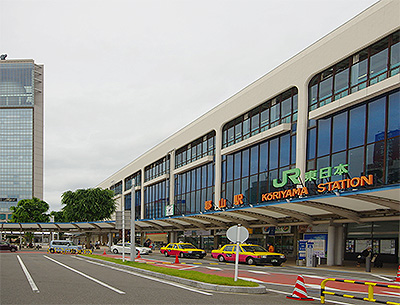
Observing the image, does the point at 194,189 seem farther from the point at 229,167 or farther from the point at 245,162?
the point at 245,162

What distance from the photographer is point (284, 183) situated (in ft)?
103

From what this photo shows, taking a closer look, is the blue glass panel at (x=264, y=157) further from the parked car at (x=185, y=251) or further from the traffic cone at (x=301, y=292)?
the traffic cone at (x=301, y=292)

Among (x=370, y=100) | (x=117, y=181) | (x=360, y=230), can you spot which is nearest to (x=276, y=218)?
(x=360, y=230)

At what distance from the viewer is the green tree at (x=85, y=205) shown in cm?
6925

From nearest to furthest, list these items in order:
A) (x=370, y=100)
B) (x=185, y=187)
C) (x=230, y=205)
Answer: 1. (x=370, y=100)
2. (x=230, y=205)
3. (x=185, y=187)

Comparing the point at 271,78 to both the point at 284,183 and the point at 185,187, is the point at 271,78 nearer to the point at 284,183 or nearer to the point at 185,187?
the point at 284,183

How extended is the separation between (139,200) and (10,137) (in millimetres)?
102102

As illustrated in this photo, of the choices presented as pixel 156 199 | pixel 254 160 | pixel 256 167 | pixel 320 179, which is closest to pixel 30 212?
pixel 156 199

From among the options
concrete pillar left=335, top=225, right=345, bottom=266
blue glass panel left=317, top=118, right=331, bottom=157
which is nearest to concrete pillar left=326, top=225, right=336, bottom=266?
concrete pillar left=335, top=225, right=345, bottom=266

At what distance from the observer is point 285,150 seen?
111 ft

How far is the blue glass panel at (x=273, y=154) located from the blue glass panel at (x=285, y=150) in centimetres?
72

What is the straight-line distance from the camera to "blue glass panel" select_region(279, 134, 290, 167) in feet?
110

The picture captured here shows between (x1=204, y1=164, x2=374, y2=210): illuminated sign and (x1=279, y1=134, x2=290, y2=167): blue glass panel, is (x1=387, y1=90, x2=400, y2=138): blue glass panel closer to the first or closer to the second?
(x1=204, y1=164, x2=374, y2=210): illuminated sign

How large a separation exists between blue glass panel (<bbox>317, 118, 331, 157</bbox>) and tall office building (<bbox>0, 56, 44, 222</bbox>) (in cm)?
14302
